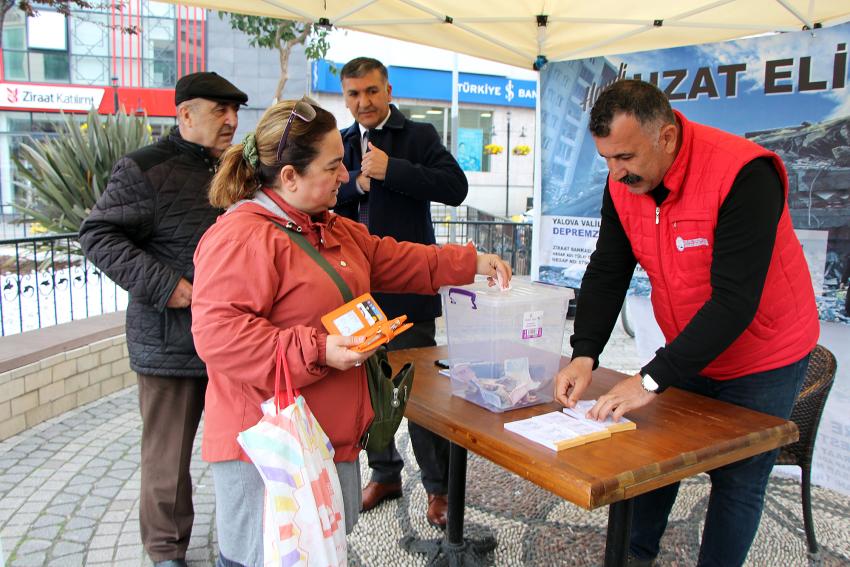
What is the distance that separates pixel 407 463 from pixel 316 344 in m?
2.49

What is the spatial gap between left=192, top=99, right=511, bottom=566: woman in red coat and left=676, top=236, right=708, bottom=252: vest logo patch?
98 centimetres

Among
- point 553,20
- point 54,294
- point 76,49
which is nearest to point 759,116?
point 553,20

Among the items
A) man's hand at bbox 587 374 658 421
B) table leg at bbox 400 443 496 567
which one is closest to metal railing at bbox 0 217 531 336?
table leg at bbox 400 443 496 567

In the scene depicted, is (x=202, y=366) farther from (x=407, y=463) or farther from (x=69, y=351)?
(x=69, y=351)

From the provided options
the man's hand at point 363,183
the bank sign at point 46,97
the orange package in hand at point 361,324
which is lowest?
the orange package in hand at point 361,324

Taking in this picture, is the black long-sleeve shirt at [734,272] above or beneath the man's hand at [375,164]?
beneath

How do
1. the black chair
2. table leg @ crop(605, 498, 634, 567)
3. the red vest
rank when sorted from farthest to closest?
the black chair < the red vest < table leg @ crop(605, 498, 634, 567)

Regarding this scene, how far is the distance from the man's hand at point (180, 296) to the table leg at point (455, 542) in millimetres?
1102

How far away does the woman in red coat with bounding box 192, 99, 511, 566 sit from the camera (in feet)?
5.21

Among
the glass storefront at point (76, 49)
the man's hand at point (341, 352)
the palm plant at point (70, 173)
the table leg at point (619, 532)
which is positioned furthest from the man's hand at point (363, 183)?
the glass storefront at point (76, 49)

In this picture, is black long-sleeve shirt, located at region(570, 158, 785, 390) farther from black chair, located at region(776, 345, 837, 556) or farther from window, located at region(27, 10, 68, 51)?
window, located at region(27, 10, 68, 51)

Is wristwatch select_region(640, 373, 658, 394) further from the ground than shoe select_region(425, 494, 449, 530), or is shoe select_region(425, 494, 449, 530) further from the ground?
wristwatch select_region(640, 373, 658, 394)

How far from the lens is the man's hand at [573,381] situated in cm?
204

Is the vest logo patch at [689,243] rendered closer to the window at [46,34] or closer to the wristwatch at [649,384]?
the wristwatch at [649,384]
